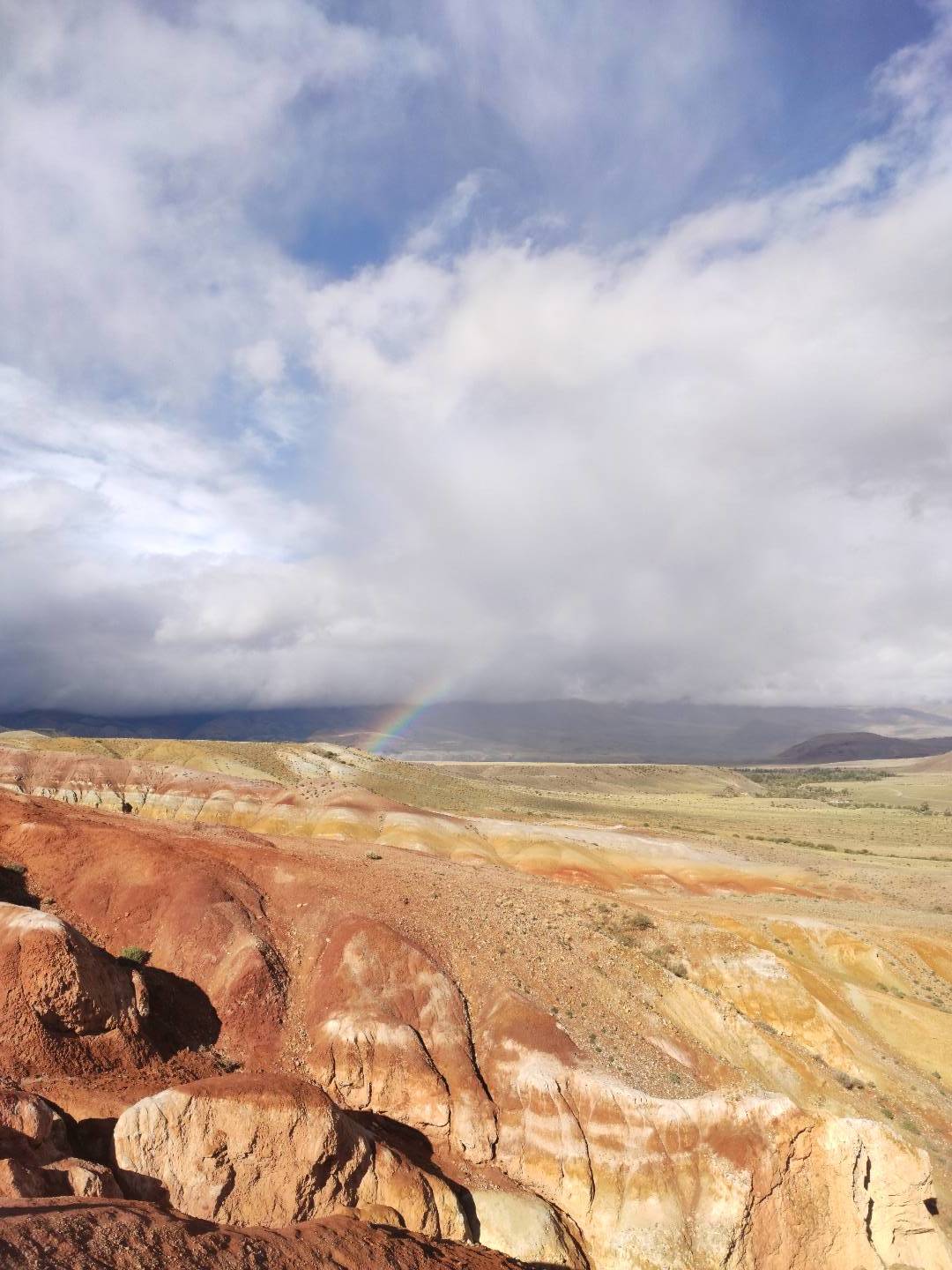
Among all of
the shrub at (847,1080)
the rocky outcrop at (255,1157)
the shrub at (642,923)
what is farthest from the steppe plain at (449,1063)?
the shrub at (847,1080)

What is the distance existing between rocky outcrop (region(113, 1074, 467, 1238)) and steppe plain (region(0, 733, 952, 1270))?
68 millimetres

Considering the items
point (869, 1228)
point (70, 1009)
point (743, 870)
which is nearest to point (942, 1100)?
point (869, 1228)

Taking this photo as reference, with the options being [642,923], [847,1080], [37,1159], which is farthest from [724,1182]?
[37,1159]

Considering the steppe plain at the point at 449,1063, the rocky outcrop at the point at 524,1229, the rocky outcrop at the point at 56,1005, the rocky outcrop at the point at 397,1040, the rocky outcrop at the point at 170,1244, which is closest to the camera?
the rocky outcrop at the point at 170,1244

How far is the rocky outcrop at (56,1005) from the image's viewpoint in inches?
850

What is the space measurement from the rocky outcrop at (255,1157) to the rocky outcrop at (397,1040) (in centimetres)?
503

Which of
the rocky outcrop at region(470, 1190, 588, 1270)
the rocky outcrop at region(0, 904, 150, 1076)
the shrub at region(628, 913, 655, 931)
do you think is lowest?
the rocky outcrop at region(470, 1190, 588, 1270)

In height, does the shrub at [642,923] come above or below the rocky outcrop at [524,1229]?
above

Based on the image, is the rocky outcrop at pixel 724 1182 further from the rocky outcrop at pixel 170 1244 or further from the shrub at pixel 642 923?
the shrub at pixel 642 923

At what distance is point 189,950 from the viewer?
3012 centimetres

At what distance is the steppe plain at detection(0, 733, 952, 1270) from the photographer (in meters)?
18.5

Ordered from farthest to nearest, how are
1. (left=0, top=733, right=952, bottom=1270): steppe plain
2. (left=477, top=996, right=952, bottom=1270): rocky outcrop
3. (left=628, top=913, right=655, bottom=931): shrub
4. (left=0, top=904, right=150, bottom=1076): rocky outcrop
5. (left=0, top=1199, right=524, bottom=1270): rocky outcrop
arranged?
1. (left=628, top=913, right=655, bottom=931): shrub
2. (left=477, top=996, right=952, bottom=1270): rocky outcrop
3. (left=0, top=904, right=150, bottom=1076): rocky outcrop
4. (left=0, top=733, right=952, bottom=1270): steppe plain
5. (left=0, top=1199, right=524, bottom=1270): rocky outcrop

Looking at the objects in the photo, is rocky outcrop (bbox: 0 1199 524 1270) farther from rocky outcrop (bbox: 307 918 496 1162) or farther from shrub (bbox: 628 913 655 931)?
shrub (bbox: 628 913 655 931)

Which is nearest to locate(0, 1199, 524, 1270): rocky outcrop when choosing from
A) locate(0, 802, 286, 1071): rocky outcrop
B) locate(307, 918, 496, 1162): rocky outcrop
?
locate(307, 918, 496, 1162): rocky outcrop
